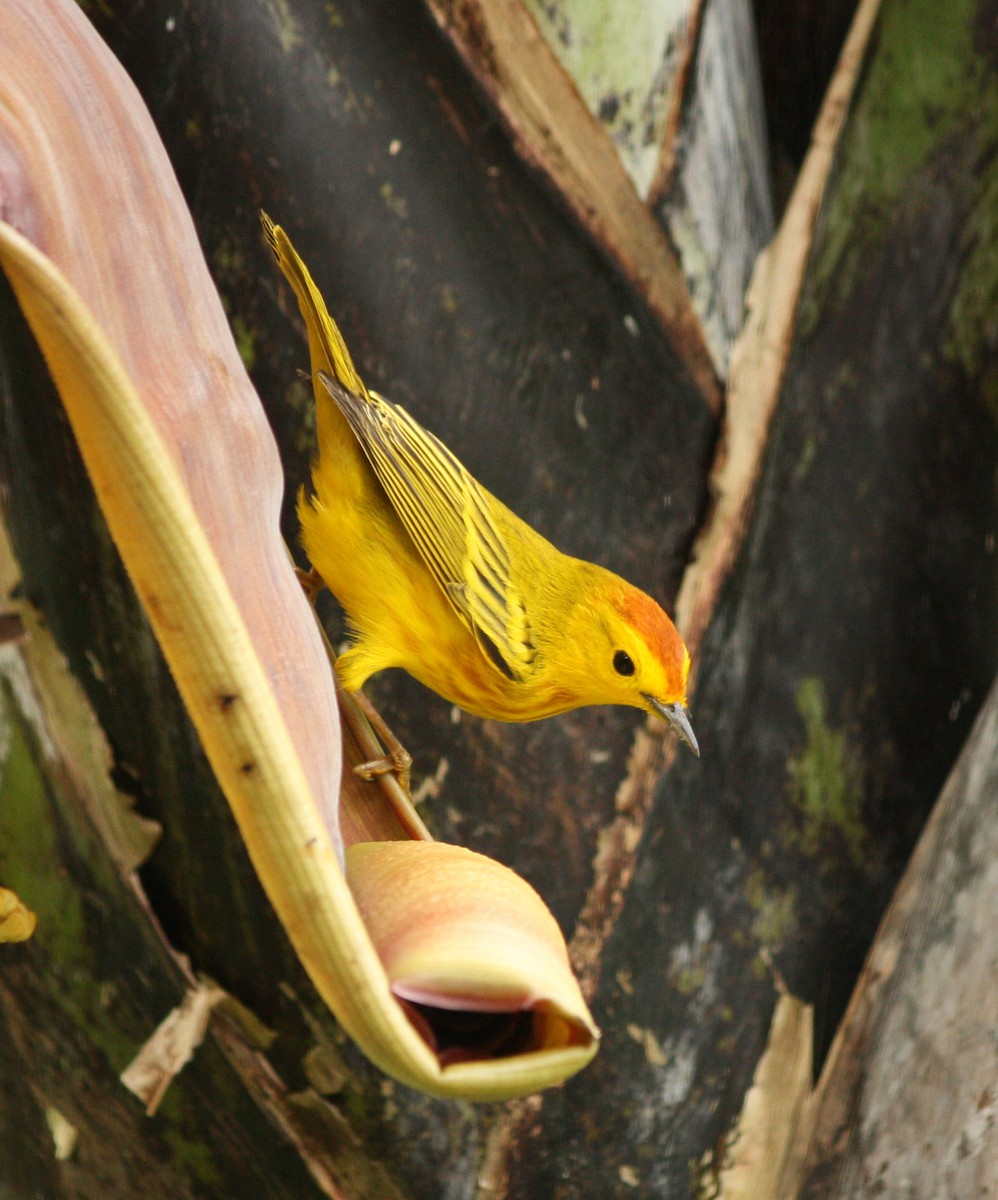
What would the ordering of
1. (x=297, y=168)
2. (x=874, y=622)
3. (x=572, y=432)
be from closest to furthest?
(x=297, y=168), (x=572, y=432), (x=874, y=622)

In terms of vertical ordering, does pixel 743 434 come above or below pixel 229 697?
below

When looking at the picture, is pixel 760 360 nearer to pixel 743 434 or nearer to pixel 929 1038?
pixel 743 434

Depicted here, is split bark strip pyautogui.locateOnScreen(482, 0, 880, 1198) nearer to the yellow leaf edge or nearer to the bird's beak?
the bird's beak

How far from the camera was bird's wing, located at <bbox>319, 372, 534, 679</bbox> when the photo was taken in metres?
1.01

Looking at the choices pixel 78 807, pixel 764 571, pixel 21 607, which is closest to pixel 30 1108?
pixel 78 807

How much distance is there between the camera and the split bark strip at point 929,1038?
1.02 metres

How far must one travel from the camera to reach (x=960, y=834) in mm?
1087

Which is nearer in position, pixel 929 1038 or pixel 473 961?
pixel 473 961

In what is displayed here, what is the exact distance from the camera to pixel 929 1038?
1.05m

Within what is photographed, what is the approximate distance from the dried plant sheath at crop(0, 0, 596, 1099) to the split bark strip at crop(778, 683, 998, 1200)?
708 millimetres

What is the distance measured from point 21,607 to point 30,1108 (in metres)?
0.47

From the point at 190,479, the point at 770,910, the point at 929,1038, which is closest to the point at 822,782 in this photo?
the point at 770,910

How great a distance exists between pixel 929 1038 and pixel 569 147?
0.82 m

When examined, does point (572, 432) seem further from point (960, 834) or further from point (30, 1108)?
point (30, 1108)
